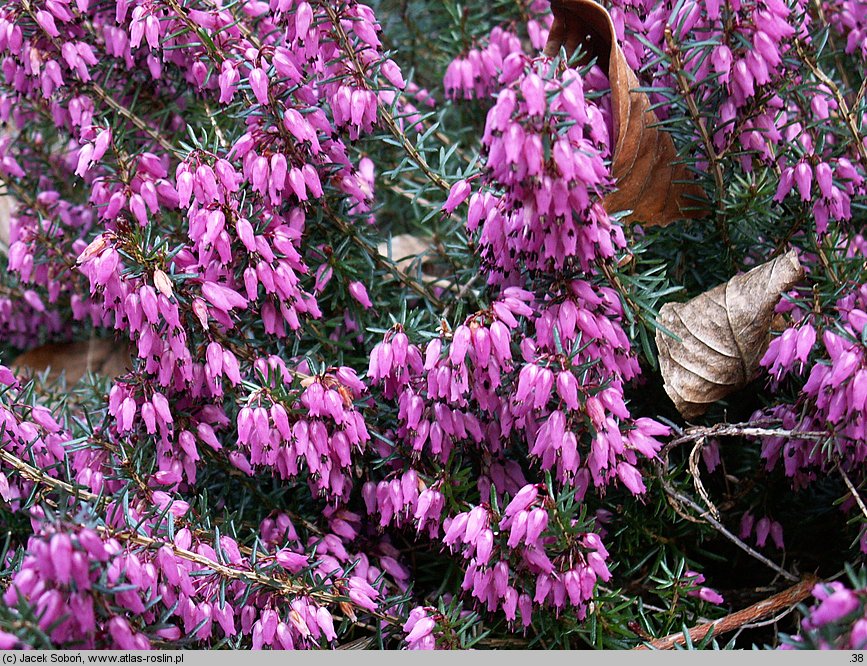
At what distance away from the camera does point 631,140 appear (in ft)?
10.6

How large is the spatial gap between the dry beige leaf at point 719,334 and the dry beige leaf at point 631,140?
417mm

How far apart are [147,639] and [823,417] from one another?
2279 millimetres

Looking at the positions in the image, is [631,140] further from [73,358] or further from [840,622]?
[73,358]

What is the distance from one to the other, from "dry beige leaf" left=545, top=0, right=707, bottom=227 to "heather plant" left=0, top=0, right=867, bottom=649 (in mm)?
16

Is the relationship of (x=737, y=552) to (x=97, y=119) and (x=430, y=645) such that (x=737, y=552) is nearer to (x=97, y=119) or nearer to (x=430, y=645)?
(x=430, y=645)

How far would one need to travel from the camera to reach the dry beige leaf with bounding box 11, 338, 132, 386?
531 cm

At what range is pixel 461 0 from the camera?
5.35m

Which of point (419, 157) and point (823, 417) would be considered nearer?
point (823, 417)

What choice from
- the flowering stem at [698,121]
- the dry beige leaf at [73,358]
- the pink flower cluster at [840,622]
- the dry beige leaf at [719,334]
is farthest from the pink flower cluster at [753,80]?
the dry beige leaf at [73,358]

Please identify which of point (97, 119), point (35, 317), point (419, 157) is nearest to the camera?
point (419, 157)

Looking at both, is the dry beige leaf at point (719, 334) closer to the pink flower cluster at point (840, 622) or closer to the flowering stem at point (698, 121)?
the flowering stem at point (698, 121)

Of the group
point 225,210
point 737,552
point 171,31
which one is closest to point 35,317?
point 171,31

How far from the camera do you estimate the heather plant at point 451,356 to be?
2750 millimetres

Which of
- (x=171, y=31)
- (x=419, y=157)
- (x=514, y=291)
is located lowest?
(x=514, y=291)
